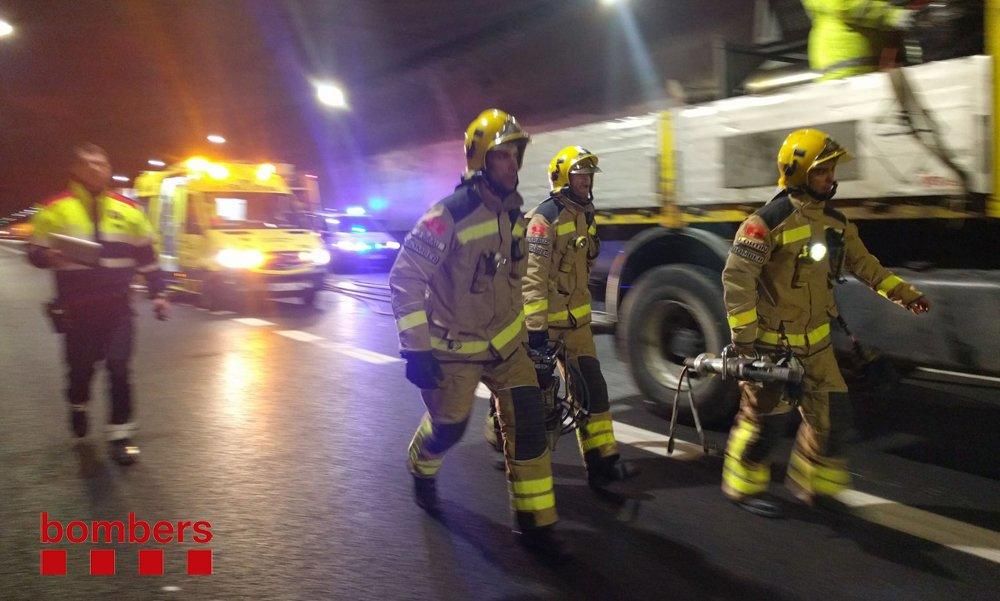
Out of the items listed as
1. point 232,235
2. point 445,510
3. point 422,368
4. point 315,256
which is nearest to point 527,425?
point 422,368

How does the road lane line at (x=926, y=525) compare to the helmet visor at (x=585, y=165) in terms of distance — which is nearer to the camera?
the road lane line at (x=926, y=525)

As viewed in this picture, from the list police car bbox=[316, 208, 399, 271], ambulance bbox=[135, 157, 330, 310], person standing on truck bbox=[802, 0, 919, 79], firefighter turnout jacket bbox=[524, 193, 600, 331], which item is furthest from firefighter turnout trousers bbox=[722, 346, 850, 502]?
police car bbox=[316, 208, 399, 271]

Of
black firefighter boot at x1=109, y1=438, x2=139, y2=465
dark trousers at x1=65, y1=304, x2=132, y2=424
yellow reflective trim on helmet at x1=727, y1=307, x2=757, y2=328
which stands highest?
yellow reflective trim on helmet at x1=727, y1=307, x2=757, y2=328

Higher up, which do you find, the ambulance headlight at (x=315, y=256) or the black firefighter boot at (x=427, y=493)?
the ambulance headlight at (x=315, y=256)

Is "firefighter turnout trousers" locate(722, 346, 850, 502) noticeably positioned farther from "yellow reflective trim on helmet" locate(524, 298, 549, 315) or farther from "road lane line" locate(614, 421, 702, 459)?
"yellow reflective trim on helmet" locate(524, 298, 549, 315)

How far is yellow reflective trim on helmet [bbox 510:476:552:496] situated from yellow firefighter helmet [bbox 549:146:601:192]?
1.81 meters

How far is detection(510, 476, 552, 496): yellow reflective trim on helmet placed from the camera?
370cm

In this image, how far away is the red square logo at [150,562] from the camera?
11.9 feet

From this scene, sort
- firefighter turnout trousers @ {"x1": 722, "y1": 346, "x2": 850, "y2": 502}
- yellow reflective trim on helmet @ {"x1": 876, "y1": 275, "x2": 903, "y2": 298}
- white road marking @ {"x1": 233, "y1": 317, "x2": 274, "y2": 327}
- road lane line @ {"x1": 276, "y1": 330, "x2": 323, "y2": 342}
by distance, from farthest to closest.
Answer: white road marking @ {"x1": 233, "y1": 317, "x2": 274, "y2": 327} → road lane line @ {"x1": 276, "y1": 330, "x2": 323, "y2": 342} → yellow reflective trim on helmet @ {"x1": 876, "y1": 275, "x2": 903, "y2": 298} → firefighter turnout trousers @ {"x1": 722, "y1": 346, "x2": 850, "y2": 502}

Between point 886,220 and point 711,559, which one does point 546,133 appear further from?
point 711,559

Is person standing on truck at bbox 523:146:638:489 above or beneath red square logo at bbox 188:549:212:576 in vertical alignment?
above

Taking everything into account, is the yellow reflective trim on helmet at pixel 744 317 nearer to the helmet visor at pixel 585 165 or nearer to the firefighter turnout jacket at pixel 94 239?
the helmet visor at pixel 585 165

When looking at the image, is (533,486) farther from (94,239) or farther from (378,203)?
(378,203)

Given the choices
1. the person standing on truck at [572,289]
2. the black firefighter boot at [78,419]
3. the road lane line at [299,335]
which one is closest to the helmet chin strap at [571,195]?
the person standing on truck at [572,289]
